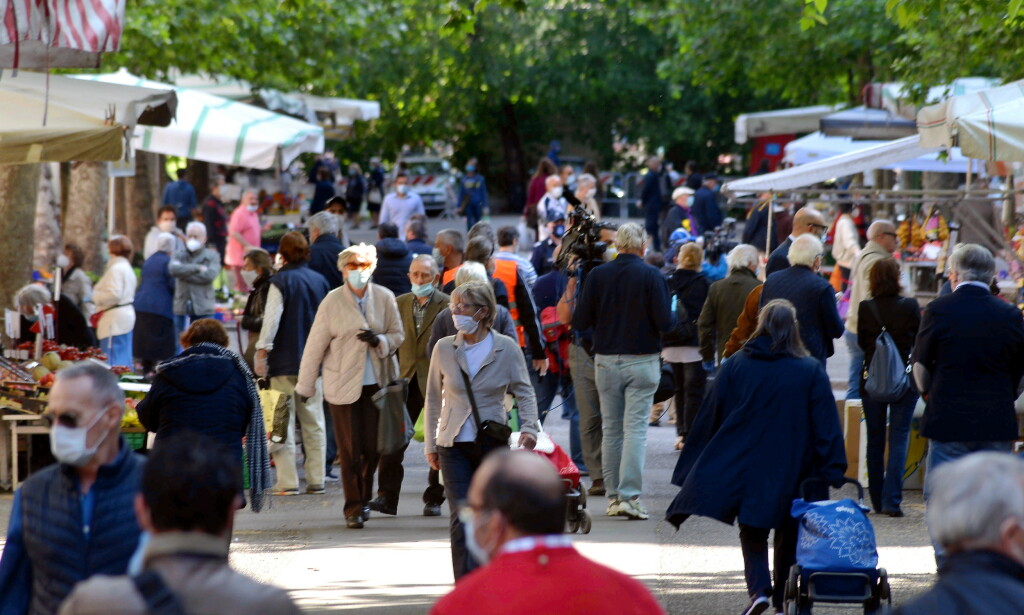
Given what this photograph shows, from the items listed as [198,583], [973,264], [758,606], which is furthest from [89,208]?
[198,583]

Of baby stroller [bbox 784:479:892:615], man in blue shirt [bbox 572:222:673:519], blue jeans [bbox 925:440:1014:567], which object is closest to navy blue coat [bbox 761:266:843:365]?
man in blue shirt [bbox 572:222:673:519]

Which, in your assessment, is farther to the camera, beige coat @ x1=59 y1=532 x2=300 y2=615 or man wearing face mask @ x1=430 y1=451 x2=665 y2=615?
man wearing face mask @ x1=430 y1=451 x2=665 y2=615

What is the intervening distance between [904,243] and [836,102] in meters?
14.9

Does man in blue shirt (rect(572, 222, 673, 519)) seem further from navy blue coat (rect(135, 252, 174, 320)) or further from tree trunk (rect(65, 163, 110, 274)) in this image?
tree trunk (rect(65, 163, 110, 274))

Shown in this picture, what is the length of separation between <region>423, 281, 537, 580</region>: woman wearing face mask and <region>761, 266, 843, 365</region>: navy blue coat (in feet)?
8.44

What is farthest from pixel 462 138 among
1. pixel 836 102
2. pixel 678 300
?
pixel 678 300

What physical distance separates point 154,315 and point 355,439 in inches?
221

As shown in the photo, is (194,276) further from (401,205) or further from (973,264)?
(401,205)

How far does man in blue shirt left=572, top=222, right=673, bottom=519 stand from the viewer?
369 inches

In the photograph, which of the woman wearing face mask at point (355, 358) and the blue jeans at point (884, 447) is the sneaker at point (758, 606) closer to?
the blue jeans at point (884, 447)

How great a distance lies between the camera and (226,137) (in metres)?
15.8

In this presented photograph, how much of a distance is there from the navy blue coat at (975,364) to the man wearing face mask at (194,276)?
28.8 feet

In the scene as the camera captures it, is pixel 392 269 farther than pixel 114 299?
No

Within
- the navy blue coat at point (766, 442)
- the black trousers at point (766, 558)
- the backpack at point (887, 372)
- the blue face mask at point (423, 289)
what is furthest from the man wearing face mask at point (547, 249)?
the black trousers at point (766, 558)
